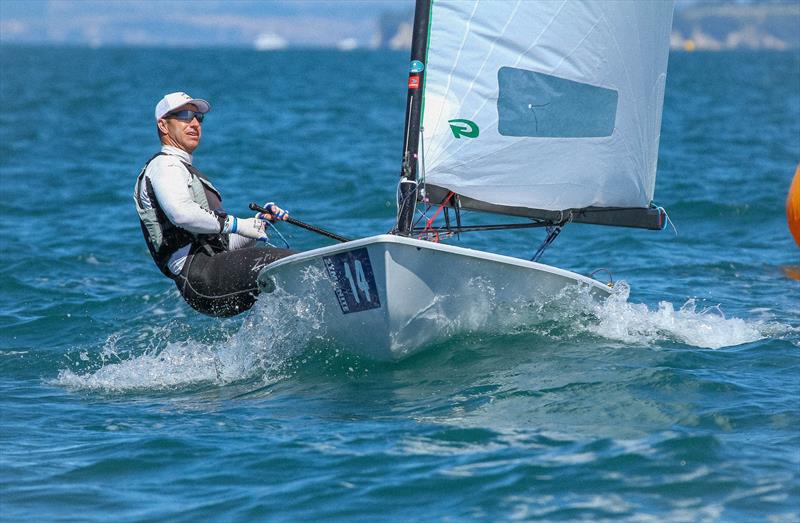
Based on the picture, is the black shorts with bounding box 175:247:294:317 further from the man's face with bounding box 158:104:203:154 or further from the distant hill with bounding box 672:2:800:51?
the distant hill with bounding box 672:2:800:51

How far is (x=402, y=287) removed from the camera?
217 inches

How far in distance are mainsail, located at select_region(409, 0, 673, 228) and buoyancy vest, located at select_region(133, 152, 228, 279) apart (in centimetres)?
114

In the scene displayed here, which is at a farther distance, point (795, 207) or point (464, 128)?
point (795, 207)

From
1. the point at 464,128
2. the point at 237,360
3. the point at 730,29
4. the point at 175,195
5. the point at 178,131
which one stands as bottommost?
the point at 237,360

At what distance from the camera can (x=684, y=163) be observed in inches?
653

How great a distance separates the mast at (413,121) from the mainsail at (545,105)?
3 cm

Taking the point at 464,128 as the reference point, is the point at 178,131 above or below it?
above

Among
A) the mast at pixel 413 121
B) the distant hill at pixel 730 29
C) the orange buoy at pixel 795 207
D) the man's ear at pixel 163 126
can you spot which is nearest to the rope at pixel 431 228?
the mast at pixel 413 121

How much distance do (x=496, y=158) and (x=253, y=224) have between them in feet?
4.57

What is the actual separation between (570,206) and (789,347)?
1.48 metres

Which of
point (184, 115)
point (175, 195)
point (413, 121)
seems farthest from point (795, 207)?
point (175, 195)

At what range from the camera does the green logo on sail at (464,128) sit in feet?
20.0

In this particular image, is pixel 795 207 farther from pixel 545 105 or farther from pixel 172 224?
pixel 172 224

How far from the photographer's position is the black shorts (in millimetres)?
6004
